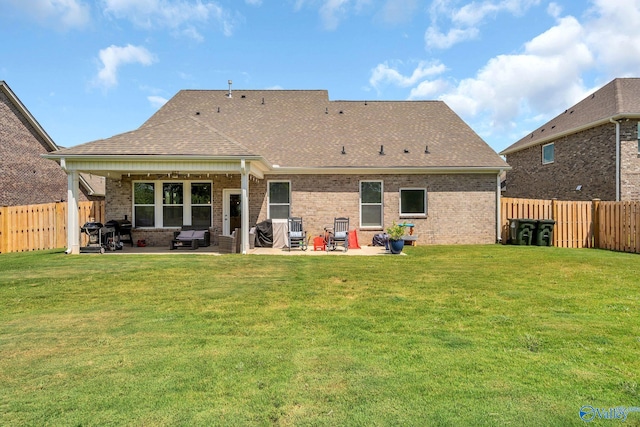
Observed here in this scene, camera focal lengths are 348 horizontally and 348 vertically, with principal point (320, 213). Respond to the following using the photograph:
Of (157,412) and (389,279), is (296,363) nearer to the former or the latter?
(157,412)

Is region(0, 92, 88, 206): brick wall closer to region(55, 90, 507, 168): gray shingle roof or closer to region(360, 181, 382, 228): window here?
region(55, 90, 507, 168): gray shingle roof

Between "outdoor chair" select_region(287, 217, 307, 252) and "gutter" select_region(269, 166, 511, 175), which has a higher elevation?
"gutter" select_region(269, 166, 511, 175)

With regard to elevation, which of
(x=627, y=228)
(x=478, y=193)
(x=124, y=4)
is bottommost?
Answer: (x=627, y=228)

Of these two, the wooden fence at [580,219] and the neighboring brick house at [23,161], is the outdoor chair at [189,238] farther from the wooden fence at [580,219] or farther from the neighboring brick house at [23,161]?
the wooden fence at [580,219]

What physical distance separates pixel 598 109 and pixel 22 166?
1160 inches

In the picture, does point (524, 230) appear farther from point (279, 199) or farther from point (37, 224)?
point (37, 224)

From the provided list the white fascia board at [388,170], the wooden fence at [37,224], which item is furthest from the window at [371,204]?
the wooden fence at [37,224]

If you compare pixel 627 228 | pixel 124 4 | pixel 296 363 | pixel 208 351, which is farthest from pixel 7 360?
pixel 627 228

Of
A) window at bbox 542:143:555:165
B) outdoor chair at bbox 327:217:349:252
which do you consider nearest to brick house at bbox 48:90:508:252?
outdoor chair at bbox 327:217:349:252

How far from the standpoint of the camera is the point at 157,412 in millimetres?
2559

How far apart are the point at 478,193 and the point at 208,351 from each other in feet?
44.3

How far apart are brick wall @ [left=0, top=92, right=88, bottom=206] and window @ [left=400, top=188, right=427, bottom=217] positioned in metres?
19.4

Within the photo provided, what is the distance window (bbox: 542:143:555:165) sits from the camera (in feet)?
63.1

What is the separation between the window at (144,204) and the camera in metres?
14.2
